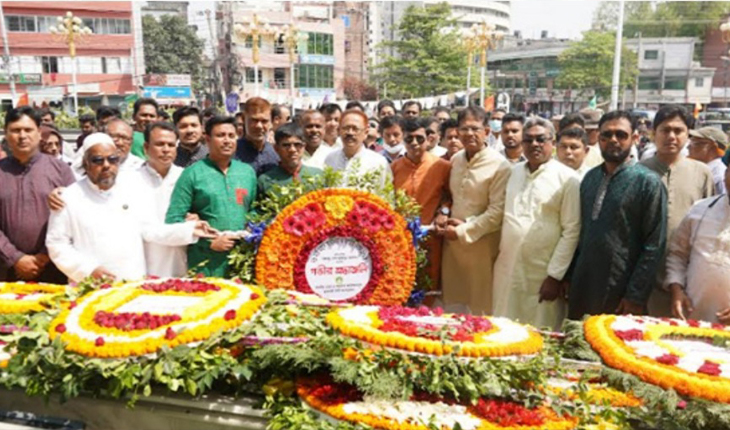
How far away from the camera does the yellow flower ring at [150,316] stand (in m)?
2.74

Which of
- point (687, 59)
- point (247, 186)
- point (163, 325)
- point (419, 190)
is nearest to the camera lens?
point (163, 325)

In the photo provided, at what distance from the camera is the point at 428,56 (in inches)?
1635

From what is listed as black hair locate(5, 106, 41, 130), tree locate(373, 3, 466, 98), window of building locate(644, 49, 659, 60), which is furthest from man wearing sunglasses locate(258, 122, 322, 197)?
window of building locate(644, 49, 659, 60)

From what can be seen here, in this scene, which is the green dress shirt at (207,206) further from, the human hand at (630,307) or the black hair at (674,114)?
the black hair at (674,114)

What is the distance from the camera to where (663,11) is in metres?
61.5

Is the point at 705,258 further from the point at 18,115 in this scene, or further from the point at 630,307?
the point at 18,115

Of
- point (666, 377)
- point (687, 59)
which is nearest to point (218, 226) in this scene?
point (666, 377)

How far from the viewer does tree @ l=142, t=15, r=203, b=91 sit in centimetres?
4509

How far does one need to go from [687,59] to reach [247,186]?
54138 mm

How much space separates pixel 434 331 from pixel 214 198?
1.95 meters

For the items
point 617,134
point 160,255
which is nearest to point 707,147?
point 617,134

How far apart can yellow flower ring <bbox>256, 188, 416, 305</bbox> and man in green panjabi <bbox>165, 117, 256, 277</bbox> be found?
1.11 feet

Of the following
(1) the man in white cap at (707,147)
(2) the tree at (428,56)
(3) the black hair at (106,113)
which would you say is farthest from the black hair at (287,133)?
(2) the tree at (428,56)

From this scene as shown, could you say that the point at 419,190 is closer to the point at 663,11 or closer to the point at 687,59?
the point at 687,59
